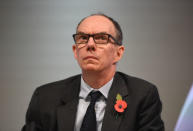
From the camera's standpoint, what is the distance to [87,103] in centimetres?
144

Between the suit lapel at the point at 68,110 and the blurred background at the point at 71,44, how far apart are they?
2.68 ft

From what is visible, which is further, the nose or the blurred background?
the blurred background

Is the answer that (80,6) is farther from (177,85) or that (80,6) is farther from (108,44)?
(177,85)

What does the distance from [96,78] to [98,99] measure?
0.42 ft

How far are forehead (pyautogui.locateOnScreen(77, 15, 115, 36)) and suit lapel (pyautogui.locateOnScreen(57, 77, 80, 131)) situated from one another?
1.26 ft

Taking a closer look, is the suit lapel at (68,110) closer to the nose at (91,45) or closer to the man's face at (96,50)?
the man's face at (96,50)

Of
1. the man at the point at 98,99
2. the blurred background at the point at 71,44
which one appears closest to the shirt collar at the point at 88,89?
the man at the point at 98,99

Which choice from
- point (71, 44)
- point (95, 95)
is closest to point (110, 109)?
point (95, 95)

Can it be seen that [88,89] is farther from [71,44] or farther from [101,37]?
[71,44]

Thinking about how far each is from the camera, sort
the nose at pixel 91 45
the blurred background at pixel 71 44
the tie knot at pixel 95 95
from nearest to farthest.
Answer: the nose at pixel 91 45 → the tie knot at pixel 95 95 → the blurred background at pixel 71 44

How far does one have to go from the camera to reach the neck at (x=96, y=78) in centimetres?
141

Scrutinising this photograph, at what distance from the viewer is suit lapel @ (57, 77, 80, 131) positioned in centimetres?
136

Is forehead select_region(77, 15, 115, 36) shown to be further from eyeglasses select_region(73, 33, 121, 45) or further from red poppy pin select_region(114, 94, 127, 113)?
red poppy pin select_region(114, 94, 127, 113)

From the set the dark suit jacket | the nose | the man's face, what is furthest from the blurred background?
the nose
